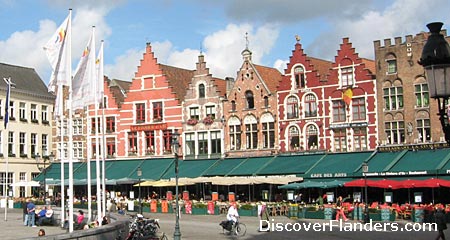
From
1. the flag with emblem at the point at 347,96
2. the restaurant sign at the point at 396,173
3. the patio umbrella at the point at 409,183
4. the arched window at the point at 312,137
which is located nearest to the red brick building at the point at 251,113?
the arched window at the point at 312,137

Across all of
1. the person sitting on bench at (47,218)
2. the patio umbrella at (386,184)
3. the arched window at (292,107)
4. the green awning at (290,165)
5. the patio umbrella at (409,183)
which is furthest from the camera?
the arched window at (292,107)

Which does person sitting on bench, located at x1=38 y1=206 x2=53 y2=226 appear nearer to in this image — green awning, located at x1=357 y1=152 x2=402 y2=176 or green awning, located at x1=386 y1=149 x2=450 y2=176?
green awning, located at x1=357 y1=152 x2=402 y2=176

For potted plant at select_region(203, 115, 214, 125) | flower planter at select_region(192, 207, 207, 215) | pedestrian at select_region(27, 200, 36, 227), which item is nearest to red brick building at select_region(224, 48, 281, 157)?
potted plant at select_region(203, 115, 214, 125)

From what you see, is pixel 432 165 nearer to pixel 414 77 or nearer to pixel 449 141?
pixel 414 77

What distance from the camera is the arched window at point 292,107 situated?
49.5 meters

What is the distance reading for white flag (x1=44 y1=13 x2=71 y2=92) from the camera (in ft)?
86.0

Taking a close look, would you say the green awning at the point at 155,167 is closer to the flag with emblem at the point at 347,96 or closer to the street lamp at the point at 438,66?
the flag with emblem at the point at 347,96

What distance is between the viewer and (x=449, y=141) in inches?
311

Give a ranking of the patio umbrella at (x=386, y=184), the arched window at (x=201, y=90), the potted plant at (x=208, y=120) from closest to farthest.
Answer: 1. the patio umbrella at (x=386, y=184)
2. the potted plant at (x=208, y=120)
3. the arched window at (x=201, y=90)

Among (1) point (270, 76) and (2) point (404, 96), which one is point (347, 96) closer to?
(2) point (404, 96)

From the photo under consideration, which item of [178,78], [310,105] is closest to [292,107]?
[310,105]

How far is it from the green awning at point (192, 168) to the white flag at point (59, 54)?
25.2 m

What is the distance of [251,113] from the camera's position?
51656 mm

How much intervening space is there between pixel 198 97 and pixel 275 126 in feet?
25.4
